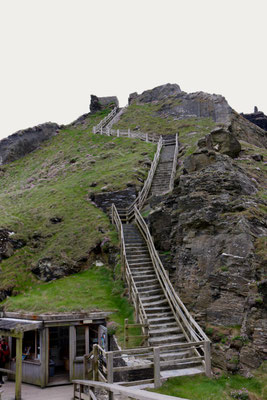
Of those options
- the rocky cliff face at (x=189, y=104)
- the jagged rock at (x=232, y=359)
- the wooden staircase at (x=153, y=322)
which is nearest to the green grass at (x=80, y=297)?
the wooden staircase at (x=153, y=322)

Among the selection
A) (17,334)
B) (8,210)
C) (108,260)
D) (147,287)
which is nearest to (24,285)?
(108,260)

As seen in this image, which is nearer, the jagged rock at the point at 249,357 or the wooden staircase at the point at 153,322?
the jagged rock at the point at 249,357

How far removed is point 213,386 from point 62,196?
2148 centimetres

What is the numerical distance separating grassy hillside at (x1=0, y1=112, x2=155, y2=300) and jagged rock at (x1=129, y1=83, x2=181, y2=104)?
17.5 m

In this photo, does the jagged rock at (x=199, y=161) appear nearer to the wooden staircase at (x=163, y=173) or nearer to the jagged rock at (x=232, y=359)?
the wooden staircase at (x=163, y=173)

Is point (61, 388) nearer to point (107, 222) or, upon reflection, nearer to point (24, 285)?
point (24, 285)

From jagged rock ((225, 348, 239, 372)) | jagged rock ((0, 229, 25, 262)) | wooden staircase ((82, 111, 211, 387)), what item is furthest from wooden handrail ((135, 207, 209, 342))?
jagged rock ((0, 229, 25, 262))

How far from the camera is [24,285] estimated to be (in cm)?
1903

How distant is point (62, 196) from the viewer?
28.2 meters

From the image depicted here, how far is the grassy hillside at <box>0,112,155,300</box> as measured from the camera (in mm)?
20766

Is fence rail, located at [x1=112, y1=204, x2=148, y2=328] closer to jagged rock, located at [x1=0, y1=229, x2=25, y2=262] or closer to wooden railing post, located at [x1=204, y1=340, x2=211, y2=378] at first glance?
wooden railing post, located at [x1=204, y1=340, x2=211, y2=378]

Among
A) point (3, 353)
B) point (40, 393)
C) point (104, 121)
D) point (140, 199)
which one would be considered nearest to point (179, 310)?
point (40, 393)

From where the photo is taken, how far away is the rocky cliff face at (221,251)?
33.7ft

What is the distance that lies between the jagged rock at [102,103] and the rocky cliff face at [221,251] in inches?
1926
